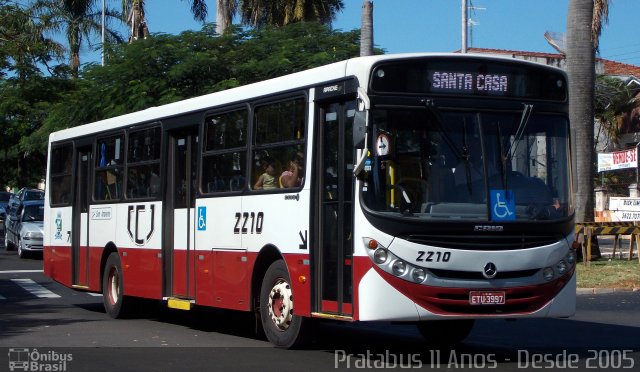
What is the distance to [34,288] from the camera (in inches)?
922

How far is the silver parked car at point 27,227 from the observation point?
113 ft

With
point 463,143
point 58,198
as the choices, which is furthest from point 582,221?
point 463,143

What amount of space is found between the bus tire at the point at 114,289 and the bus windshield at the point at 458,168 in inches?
286

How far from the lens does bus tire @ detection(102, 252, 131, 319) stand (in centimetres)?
1722

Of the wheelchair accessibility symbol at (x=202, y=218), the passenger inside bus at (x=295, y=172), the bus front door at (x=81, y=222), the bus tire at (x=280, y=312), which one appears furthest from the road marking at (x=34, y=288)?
the passenger inside bus at (x=295, y=172)

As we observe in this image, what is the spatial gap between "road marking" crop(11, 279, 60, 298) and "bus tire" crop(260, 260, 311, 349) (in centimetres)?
991

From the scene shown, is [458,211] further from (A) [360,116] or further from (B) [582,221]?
(B) [582,221]

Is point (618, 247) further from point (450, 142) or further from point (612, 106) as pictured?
point (450, 142)

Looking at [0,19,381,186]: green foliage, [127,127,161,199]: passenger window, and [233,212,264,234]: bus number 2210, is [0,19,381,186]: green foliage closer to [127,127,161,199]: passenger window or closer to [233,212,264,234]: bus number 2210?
[127,127,161,199]: passenger window

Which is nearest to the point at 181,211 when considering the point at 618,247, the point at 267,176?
the point at 267,176

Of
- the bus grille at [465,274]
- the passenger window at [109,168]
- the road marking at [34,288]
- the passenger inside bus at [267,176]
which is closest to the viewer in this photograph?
the bus grille at [465,274]

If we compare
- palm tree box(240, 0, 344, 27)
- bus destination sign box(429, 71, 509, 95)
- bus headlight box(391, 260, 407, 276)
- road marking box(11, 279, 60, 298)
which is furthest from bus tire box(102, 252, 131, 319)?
palm tree box(240, 0, 344, 27)

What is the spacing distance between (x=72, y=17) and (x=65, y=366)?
49.8m

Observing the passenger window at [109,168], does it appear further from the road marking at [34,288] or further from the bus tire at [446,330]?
the bus tire at [446,330]
